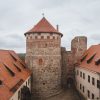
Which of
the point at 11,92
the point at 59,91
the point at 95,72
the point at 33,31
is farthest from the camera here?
the point at 59,91

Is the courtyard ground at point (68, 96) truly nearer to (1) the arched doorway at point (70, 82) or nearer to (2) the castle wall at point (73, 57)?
(1) the arched doorway at point (70, 82)

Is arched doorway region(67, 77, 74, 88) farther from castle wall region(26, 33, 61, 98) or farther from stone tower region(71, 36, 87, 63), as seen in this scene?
castle wall region(26, 33, 61, 98)

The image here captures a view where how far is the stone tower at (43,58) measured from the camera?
31.8 meters

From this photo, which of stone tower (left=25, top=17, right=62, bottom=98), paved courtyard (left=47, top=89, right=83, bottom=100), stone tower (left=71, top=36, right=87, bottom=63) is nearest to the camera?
paved courtyard (left=47, top=89, right=83, bottom=100)

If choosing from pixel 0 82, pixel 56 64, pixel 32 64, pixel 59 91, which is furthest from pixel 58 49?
pixel 0 82

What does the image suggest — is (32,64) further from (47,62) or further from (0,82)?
(0,82)

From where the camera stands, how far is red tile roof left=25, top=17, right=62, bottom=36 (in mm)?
31625

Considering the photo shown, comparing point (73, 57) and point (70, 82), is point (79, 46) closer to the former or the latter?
point (73, 57)

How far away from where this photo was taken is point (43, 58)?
31953mm

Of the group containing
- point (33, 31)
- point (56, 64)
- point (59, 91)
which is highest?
point (33, 31)

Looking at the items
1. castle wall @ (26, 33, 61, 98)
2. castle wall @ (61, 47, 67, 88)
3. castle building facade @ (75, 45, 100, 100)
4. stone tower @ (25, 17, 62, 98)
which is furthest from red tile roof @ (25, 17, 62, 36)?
castle wall @ (61, 47, 67, 88)

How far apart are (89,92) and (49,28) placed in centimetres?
1153

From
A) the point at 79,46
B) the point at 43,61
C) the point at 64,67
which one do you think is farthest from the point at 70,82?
the point at 43,61

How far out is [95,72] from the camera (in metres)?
24.6
